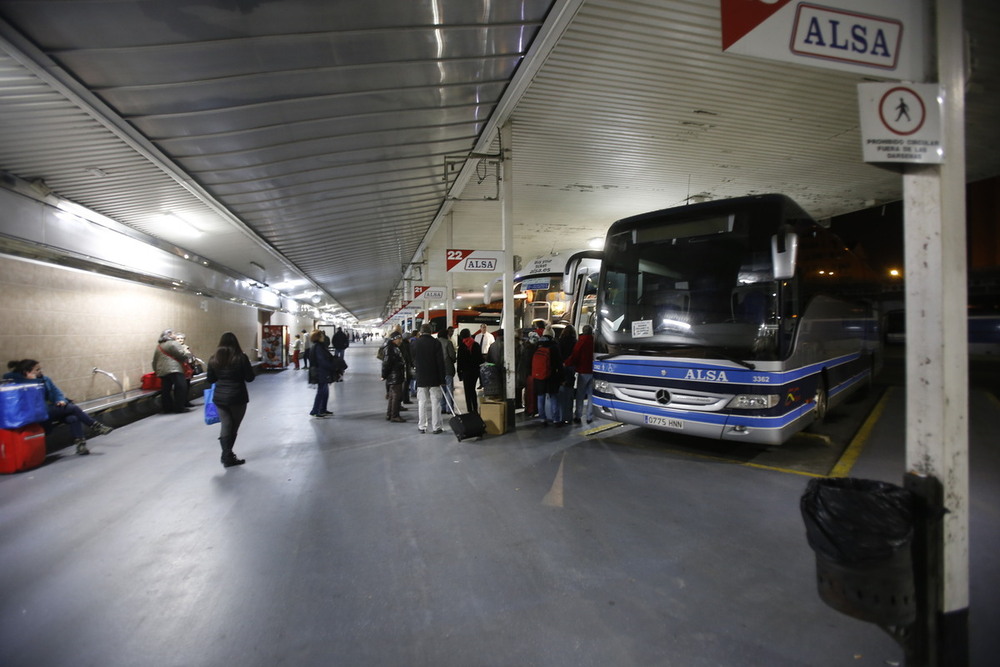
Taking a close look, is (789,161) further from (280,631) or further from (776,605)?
(280,631)

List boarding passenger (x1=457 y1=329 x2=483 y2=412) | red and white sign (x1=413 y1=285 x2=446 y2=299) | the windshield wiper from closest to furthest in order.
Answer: the windshield wiper → boarding passenger (x1=457 y1=329 x2=483 y2=412) → red and white sign (x1=413 y1=285 x2=446 y2=299)

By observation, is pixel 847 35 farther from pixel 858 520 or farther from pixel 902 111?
pixel 858 520

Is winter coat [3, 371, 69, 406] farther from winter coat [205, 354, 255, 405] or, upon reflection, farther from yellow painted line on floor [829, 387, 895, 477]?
yellow painted line on floor [829, 387, 895, 477]

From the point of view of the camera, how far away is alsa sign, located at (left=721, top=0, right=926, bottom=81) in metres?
2.21

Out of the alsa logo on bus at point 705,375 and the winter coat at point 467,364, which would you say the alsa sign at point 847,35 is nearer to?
the alsa logo on bus at point 705,375

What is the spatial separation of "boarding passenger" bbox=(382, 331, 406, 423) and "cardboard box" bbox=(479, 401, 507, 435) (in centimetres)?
197

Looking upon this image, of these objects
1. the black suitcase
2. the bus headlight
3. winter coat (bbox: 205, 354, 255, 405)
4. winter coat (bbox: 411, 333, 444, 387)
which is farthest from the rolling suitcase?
the bus headlight

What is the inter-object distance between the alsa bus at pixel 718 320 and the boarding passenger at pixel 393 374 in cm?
Answer: 381

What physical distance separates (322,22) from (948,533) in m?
5.93

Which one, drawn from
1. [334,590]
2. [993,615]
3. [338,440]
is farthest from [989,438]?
[338,440]

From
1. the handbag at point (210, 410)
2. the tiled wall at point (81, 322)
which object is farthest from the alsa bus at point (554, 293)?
the tiled wall at point (81, 322)

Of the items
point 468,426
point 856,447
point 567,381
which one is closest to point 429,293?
point 567,381

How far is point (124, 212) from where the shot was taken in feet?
28.4

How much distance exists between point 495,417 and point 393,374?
2.39 metres
